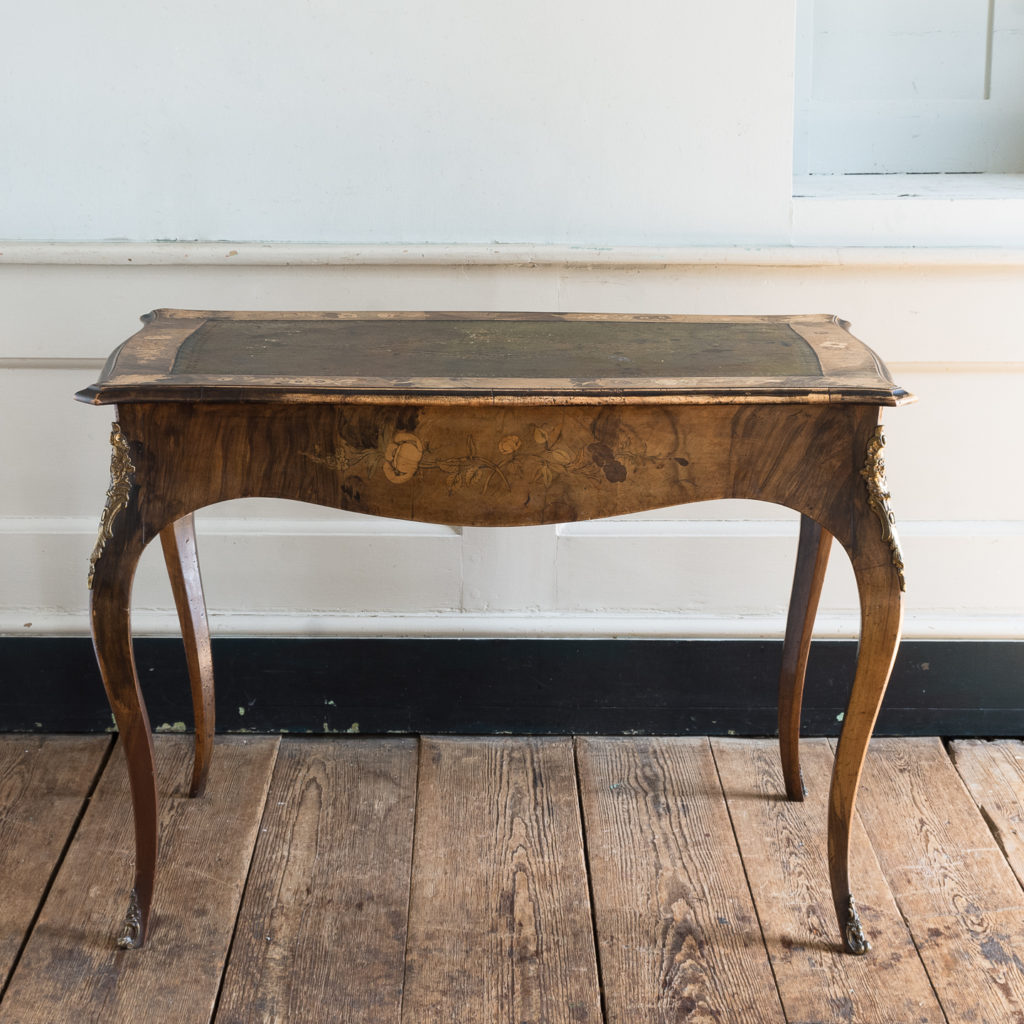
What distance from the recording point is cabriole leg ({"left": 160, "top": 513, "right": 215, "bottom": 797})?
5.74 feet

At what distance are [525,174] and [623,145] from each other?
0.18m

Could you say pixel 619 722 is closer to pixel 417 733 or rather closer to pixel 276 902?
pixel 417 733

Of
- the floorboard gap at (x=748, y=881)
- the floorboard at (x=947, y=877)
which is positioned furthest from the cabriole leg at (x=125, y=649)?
the floorboard at (x=947, y=877)

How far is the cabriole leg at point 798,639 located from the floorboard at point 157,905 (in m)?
0.97

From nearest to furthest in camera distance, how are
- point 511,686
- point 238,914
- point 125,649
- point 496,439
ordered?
point 496,439 → point 125,649 → point 238,914 → point 511,686

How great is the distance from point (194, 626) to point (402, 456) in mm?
692

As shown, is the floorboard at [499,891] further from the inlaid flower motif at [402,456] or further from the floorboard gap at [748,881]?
the inlaid flower motif at [402,456]

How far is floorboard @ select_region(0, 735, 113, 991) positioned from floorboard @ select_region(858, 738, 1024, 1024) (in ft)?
4.52

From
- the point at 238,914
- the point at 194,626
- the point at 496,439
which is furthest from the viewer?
the point at 194,626

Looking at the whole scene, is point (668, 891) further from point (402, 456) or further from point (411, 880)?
point (402, 456)

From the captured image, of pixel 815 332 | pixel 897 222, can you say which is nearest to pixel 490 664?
pixel 815 332

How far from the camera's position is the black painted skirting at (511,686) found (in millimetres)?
2072

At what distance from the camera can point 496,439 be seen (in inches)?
51.7

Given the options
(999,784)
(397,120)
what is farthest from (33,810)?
(999,784)
